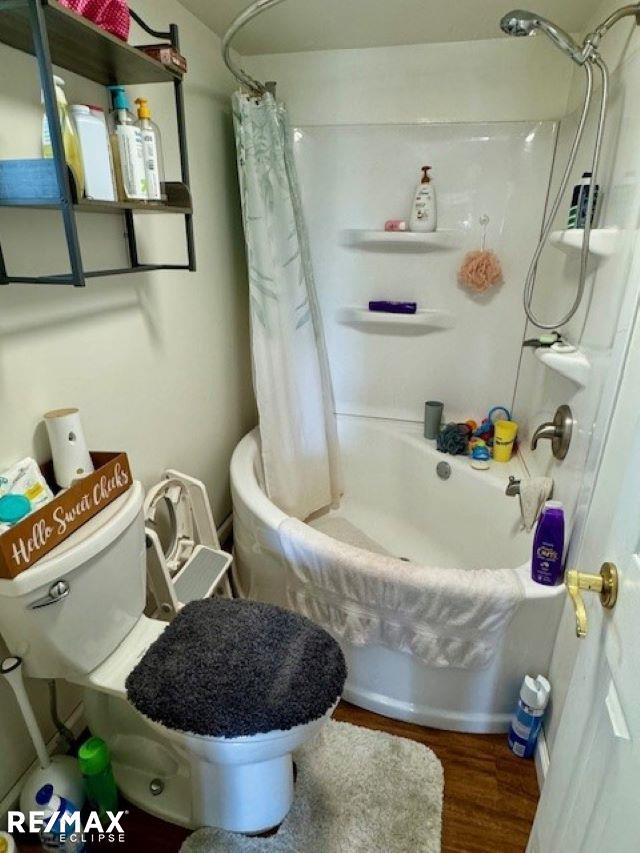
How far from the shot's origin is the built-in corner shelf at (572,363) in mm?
1289

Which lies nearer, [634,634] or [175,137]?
[634,634]

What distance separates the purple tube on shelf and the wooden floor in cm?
154

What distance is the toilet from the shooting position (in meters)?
0.96

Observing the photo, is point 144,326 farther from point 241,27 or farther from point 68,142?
point 241,27

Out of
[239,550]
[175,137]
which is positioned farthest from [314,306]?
[239,550]

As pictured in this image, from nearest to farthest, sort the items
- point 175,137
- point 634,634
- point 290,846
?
point 634,634 → point 290,846 → point 175,137

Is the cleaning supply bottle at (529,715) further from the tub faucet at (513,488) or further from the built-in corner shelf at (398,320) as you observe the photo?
the built-in corner shelf at (398,320)

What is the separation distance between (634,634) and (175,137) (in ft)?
5.59

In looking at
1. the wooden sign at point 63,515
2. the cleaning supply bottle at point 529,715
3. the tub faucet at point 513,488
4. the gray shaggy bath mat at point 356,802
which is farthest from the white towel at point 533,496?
the wooden sign at point 63,515

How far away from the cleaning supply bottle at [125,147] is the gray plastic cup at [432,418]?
147 cm

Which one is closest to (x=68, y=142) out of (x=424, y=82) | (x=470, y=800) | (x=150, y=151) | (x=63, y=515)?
(x=150, y=151)

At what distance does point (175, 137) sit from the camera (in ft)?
4.98

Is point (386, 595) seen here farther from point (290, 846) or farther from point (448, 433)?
point (448, 433)

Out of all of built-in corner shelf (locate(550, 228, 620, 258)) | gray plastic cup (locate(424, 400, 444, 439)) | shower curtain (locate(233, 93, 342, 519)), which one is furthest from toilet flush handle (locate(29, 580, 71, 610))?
gray plastic cup (locate(424, 400, 444, 439))
